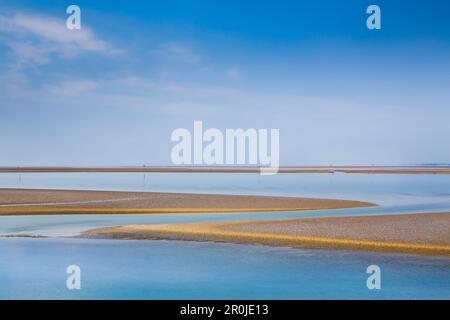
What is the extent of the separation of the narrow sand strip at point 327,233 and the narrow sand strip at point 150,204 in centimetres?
673

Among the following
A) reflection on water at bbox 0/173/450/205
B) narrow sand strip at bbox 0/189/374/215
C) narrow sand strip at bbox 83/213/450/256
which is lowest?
narrow sand strip at bbox 83/213/450/256

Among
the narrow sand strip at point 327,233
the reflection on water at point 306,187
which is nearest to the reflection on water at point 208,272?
the narrow sand strip at point 327,233

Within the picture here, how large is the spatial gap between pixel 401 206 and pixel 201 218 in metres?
10.7

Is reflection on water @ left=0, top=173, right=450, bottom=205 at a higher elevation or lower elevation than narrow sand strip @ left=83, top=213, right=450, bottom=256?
higher

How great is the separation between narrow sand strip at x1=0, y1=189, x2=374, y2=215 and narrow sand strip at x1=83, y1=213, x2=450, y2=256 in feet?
22.1

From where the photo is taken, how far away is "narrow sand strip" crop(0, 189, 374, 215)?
1083 inches

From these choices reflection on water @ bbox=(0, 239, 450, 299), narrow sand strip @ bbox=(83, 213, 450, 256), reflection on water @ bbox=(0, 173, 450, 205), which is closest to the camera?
reflection on water @ bbox=(0, 239, 450, 299)

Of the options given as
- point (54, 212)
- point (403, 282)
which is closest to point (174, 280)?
point (403, 282)

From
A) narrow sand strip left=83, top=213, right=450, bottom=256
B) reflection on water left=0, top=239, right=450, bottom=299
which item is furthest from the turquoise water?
narrow sand strip left=83, top=213, right=450, bottom=256

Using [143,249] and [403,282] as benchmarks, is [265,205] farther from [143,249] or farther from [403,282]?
[403,282]

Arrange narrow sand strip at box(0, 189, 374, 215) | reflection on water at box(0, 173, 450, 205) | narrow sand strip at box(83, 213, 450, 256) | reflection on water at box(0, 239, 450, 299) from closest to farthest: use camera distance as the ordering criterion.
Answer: reflection on water at box(0, 239, 450, 299) < narrow sand strip at box(83, 213, 450, 256) < narrow sand strip at box(0, 189, 374, 215) < reflection on water at box(0, 173, 450, 205)

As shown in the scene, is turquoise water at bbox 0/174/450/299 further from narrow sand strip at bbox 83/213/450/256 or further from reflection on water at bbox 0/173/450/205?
reflection on water at bbox 0/173/450/205

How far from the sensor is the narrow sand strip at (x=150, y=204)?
2750 cm

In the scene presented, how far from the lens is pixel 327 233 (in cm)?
1856
